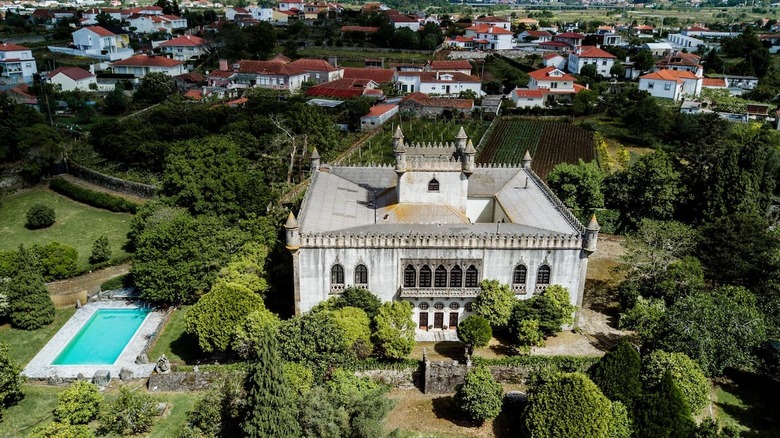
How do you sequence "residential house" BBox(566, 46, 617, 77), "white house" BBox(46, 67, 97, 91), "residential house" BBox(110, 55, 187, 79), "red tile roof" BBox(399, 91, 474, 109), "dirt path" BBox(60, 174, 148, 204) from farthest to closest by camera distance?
1. "residential house" BBox(566, 46, 617, 77)
2. "residential house" BBox(110, 55, 187, 79)
3. "white house" BBox(46, 67, 97, 91)
4. "red tile roof" BBox(399, 91, 474, 109)
5. "dirt path" BBox(60, 174, 148, 204)

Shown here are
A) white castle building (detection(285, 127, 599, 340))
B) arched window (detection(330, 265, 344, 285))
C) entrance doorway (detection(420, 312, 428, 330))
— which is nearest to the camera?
white castle building (detection(285, 127, 599, 340))

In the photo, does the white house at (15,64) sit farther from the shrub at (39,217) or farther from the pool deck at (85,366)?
the pool deck at (85,366)

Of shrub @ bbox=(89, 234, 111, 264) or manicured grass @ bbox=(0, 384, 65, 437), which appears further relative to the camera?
shrub @ bbox=(89, 234, 111, 264)

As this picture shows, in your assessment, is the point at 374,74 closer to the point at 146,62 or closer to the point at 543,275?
the point at 146,62

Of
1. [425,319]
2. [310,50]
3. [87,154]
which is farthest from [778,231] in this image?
[310,50]

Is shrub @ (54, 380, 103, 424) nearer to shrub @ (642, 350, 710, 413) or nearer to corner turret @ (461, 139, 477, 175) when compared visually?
corner turret @ (461, 139, 477, 175)

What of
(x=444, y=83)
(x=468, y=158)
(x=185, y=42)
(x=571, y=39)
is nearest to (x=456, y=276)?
(x=468, y=158)

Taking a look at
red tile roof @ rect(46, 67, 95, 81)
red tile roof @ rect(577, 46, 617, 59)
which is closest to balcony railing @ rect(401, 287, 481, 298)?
red tile roof @ rect(46, 67, 95, 81)
